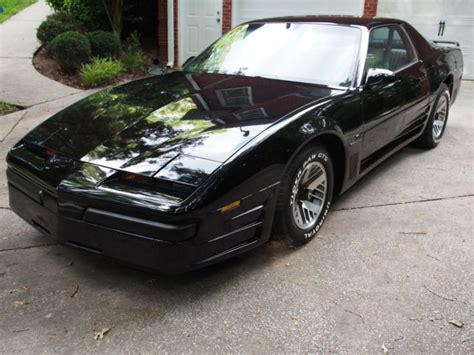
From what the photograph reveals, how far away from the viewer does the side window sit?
4215 millimetres

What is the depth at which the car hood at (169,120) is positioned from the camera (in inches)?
113

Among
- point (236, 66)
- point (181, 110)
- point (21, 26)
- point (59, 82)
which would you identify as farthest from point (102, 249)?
point (21, 26)

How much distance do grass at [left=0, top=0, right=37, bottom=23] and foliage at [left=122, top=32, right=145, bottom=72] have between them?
388cm

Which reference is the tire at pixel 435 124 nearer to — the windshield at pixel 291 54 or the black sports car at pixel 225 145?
the black sports car at pixel 225 145

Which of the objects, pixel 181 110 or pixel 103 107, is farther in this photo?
pixel 103 107

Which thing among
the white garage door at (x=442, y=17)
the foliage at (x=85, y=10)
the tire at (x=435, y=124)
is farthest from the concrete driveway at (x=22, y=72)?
the white garage door at (x=442, y=17)

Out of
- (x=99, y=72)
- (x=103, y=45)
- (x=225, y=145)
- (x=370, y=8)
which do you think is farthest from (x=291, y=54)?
(x=370, y=8)

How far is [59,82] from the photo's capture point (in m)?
8.52

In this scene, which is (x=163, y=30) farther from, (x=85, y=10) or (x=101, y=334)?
(x=101, y=334)

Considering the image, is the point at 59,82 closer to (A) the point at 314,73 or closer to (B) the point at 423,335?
(A) the point at 314,73

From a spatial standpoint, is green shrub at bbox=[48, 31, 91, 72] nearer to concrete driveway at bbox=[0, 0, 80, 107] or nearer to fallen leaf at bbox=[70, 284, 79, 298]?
concrete driveway at bbox=[0, 0, 80, 107]

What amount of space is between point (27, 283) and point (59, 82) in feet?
20.3

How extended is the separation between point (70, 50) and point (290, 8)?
4.58 metres

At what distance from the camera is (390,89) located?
4199 mm
